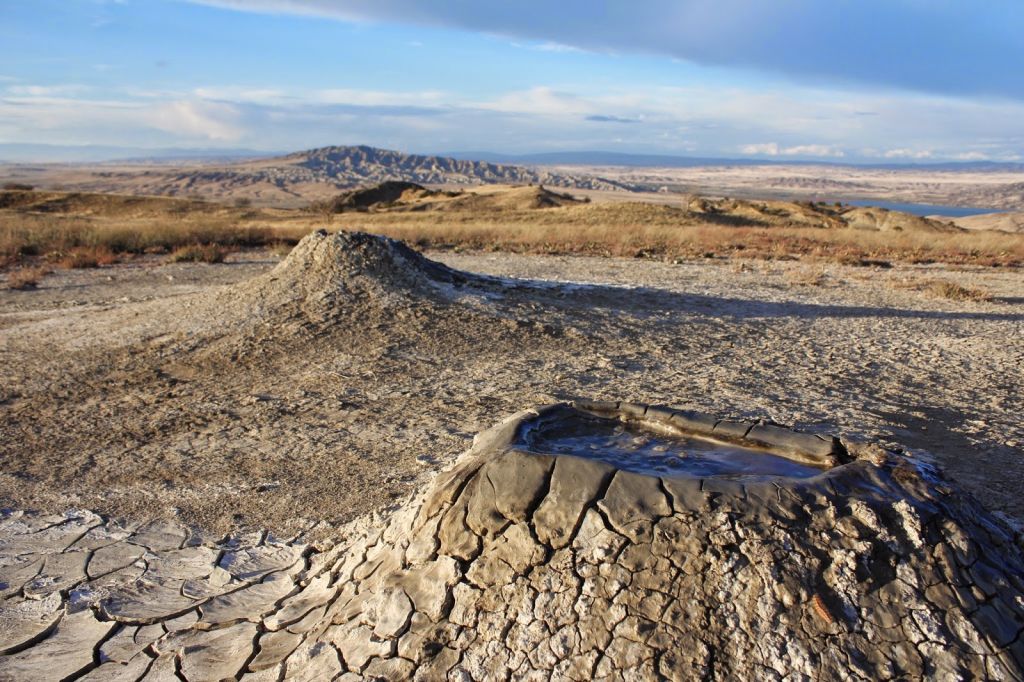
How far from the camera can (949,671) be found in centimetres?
204

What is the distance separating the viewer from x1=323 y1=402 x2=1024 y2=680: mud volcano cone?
82.5 inches

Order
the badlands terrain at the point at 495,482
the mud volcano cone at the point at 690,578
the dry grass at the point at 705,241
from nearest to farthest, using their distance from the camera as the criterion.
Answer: the mud volcano cone at the point at 690,578 → the badlands terrain at the point at 495,482 → the dry grass at the point at 705,241

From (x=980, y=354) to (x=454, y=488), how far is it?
7.48m

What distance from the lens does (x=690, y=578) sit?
2.23m

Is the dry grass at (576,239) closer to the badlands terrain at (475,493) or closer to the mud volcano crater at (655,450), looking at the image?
the badlands terrain at (475,493)

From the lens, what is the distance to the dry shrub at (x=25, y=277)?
39.2 ft

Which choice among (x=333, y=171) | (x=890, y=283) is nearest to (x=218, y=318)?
(x=890, y=283)

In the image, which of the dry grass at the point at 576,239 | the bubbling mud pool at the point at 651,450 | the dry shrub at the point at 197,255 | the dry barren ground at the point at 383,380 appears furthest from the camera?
the dry grass at the point at 576,239

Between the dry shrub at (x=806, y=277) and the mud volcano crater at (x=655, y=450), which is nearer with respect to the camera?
the mud volcano crater at (x=655, y=450)

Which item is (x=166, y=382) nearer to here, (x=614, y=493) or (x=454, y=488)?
(x=454, y=488)

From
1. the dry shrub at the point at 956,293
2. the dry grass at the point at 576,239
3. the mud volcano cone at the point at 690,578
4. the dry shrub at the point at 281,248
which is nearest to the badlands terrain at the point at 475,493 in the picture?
the mud volcano cone at the point at 690,578

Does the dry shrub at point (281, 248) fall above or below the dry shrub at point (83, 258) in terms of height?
below

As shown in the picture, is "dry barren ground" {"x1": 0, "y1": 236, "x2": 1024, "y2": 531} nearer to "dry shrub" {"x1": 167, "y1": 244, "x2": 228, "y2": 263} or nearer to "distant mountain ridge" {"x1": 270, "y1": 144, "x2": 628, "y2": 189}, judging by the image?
"dry shrub" {"x1": 167, "y1": 244, "x2": 228, "y2": 263}

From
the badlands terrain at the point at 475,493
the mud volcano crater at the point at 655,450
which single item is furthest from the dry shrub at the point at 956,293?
the mud volcano crater at the point at 655,450
